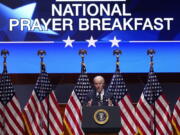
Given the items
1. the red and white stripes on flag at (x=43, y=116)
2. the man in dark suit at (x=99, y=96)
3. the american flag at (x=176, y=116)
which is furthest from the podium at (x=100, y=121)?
the american flag at (x=176, y=116)

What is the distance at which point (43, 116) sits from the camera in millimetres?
11789

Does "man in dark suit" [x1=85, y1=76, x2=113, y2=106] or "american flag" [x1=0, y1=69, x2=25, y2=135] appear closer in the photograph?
"man in dark suit" [x1=85, y1=76, x2=113, y2=106]

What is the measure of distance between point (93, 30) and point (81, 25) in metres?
0.30

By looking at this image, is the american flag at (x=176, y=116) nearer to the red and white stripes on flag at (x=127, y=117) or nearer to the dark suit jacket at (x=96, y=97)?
the red and white stripes on flag at (x=127, y=117)

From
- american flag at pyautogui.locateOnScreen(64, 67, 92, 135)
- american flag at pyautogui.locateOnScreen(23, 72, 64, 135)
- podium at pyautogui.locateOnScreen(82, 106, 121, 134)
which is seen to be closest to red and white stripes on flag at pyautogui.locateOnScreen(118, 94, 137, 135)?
american flag at pyautogui.locateOnScreen(64, 67, 92, 135)

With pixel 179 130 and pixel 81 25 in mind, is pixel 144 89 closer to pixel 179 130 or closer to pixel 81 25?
pixel 179 130

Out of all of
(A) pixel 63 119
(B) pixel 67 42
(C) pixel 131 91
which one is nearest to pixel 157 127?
(C) pixel 131 91

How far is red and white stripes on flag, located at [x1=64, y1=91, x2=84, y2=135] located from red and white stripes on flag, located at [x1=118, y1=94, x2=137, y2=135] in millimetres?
900

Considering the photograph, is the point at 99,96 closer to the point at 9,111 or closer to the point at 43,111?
the point at 43,111

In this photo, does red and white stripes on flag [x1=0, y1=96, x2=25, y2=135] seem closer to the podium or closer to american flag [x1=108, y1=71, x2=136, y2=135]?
american flag [x1=108, y1=71, x2=136, y2=135]

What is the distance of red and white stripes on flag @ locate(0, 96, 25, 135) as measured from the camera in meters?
11.7

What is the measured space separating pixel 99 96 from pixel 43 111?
1.58 metres

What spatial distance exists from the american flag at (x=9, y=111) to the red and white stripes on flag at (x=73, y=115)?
987 mm

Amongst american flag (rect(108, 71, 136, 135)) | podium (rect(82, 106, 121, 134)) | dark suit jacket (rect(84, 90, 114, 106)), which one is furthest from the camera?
american flag (rect(108, 71, 136, 135))
